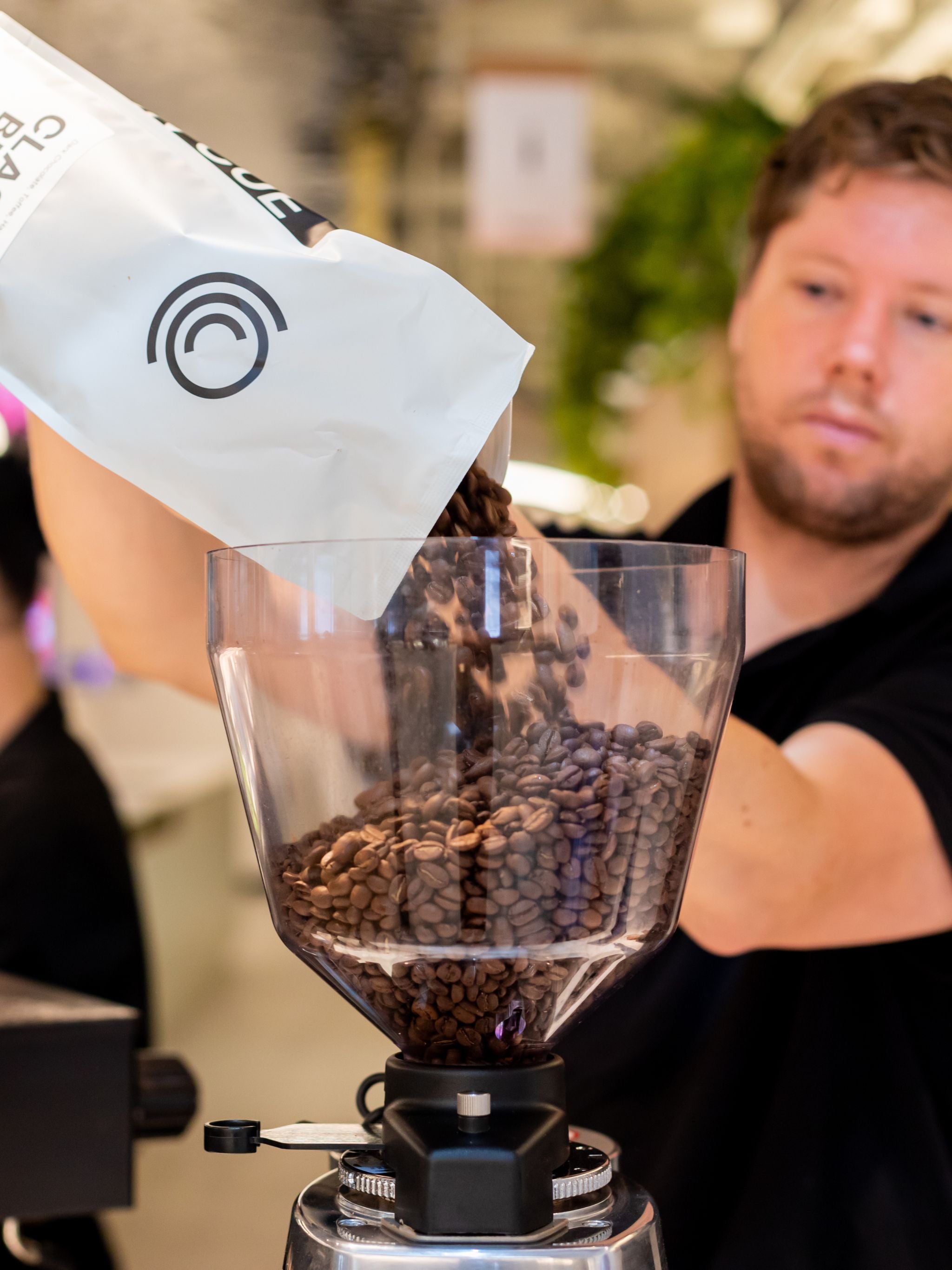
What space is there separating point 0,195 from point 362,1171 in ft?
1.39

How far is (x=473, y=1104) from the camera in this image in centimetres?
53

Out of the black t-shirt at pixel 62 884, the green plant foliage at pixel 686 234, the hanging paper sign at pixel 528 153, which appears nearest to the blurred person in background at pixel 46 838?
the black t-shirt at pixel 62 884

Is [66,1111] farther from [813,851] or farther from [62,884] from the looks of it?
[62,884]

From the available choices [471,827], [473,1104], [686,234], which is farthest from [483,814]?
[686,234]

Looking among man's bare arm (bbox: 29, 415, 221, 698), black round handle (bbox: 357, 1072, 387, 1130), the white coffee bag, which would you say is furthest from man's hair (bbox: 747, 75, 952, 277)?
black round handle (bbox: 357, 1072, 387, 1130)

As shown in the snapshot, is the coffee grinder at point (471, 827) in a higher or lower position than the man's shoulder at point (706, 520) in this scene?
lower

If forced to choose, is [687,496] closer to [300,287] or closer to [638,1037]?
[638,1037]

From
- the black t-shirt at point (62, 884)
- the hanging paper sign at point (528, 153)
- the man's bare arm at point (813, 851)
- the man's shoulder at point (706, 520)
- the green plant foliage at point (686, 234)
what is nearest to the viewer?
the man's bare arm at point (813, 851)

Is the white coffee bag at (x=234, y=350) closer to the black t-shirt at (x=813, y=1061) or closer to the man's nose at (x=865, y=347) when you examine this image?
the black t-shirt at (x=813, y=1061)

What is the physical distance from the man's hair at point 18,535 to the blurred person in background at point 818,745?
0.84 metres

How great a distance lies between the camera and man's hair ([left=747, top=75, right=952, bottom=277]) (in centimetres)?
119

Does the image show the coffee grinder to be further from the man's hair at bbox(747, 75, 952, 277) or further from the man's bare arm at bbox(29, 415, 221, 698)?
the man's hair at bbox(747, 75, 952, 277)

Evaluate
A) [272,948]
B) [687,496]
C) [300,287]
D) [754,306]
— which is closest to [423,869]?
[300,287]

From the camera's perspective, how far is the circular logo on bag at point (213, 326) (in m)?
0.52
